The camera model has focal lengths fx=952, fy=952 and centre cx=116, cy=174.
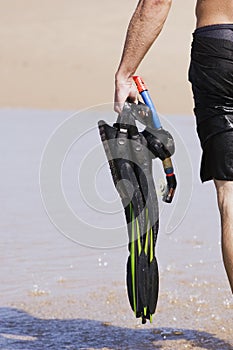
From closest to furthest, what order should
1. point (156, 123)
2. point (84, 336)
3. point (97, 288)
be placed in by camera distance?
1. point (156, 123)
2. point (84, 336)
3. point (97, 288)

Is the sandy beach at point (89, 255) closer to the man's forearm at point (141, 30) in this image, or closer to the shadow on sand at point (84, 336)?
the shadow on sand at point (84, 336)

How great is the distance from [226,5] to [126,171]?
826 millimetres

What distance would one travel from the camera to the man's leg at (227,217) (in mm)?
4035

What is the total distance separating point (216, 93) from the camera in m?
4.03

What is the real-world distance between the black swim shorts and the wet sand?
2.15 ft

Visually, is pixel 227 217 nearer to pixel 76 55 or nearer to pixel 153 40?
pixel 153 40

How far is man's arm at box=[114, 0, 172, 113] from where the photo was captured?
3932 millimetres

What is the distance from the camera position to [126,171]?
414cm

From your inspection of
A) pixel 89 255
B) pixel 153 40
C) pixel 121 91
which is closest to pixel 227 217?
pixel 121 91

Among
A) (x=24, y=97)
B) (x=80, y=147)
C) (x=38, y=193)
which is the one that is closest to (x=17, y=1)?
(x=24, y=97)

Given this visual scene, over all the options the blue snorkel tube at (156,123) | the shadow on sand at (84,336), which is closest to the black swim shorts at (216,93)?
the blue snorkel tube at (156,123)

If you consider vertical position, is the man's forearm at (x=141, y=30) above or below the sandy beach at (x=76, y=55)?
below

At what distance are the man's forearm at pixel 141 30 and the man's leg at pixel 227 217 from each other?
622 mm

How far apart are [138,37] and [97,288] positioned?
1807 millimetres
